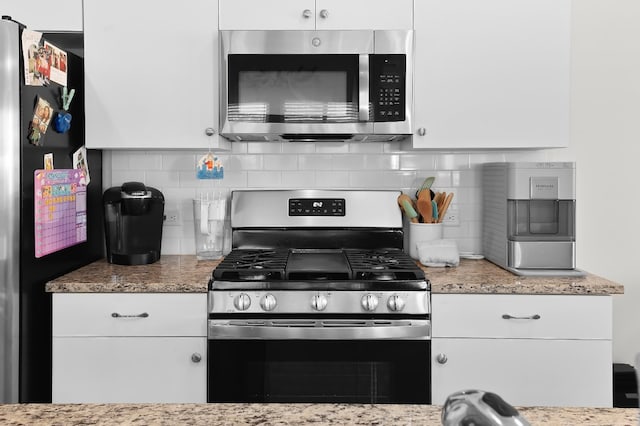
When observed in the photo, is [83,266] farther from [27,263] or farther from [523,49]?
[523,49]

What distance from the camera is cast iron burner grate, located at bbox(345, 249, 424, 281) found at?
2189 millimetres

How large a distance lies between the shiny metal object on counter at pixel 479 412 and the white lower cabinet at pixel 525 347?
5.64 ft

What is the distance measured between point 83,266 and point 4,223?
643mm

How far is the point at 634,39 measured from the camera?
2.82 meters

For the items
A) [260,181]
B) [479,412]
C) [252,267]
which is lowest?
[252,267]

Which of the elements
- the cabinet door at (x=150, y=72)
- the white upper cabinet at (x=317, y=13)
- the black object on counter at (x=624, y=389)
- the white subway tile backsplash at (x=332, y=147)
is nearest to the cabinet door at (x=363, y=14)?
the white upper cabinet at (x=317, y=13)

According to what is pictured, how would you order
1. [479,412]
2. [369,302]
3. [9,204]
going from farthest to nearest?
[369,302]
[9,204]
[479,412]

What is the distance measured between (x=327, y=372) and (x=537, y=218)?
1.11 meters

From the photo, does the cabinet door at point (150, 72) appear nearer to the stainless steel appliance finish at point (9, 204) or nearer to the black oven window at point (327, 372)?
the stainless steel appliance finish at point (9, 204)

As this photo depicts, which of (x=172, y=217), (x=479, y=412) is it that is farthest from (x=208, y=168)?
(x=479, y=412)

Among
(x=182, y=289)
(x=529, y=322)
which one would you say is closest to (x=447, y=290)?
(x=529, y=322)

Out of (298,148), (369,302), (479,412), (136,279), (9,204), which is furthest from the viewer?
(298,148)

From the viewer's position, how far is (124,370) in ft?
7.25

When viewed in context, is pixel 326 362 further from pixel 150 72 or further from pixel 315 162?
pixel 150 72
